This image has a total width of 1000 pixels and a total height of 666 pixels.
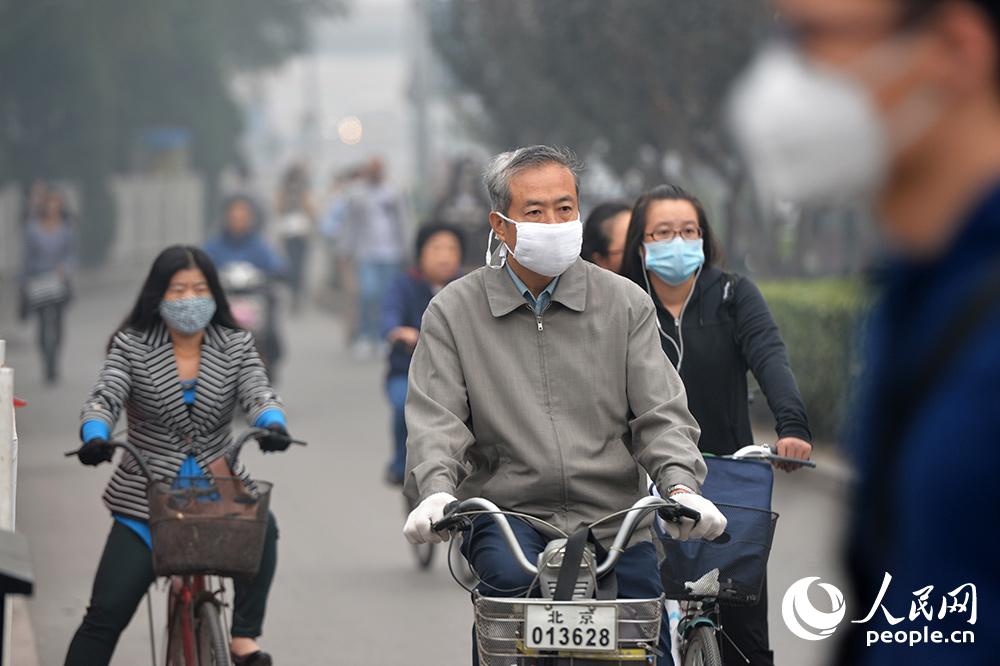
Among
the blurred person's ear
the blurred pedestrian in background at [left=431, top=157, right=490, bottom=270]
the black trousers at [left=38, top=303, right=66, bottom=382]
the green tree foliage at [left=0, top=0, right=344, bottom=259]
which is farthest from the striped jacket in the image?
the green tree foliage at [left=0, top=0, right=344, bottom=259]

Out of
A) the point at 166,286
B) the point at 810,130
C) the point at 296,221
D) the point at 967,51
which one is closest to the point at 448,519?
the point at 166,286

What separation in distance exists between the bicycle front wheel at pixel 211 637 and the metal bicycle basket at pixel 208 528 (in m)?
0.20

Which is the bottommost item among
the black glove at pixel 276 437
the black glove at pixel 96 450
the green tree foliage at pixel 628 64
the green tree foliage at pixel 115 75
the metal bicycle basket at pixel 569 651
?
the metal bicycle basket at pixel 569 651

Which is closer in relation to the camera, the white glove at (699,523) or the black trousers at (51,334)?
the white glove at (699,523)

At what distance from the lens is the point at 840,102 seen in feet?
6.31

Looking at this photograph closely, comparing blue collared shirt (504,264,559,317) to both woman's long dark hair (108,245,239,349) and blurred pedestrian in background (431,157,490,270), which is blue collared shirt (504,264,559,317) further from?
blurred pedestrian in background (431,157,490,270)

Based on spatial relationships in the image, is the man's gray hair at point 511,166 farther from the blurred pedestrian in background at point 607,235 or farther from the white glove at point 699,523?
the blurred pedestrian in background at point 607,235

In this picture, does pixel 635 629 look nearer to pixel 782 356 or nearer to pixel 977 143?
pixel 782 356

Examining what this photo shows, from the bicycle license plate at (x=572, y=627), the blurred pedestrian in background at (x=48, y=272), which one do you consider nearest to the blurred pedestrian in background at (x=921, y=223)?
the bicycle license plate at (x=572, y=627)

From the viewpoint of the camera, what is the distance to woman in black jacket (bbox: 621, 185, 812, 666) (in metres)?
5.64

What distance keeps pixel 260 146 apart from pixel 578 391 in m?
91.0

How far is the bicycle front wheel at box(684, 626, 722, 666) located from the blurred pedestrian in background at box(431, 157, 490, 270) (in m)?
10.6

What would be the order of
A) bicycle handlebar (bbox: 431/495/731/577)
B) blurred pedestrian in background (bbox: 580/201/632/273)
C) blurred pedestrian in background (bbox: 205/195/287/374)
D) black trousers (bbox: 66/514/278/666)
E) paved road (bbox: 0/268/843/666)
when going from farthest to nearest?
1. blurred pedestrian in background (bbox: 205/195/287/374)
2. paved road (bbox: 0/268/843/666)
3. blurred pedestrian in background (bbox: 580/201/632/273)
4. black trousers (bbox: 66/514/278/666)
5. bicycle handlebar (bbox: 431/495/731/577)

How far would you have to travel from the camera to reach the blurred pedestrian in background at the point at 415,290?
975 centimetres
